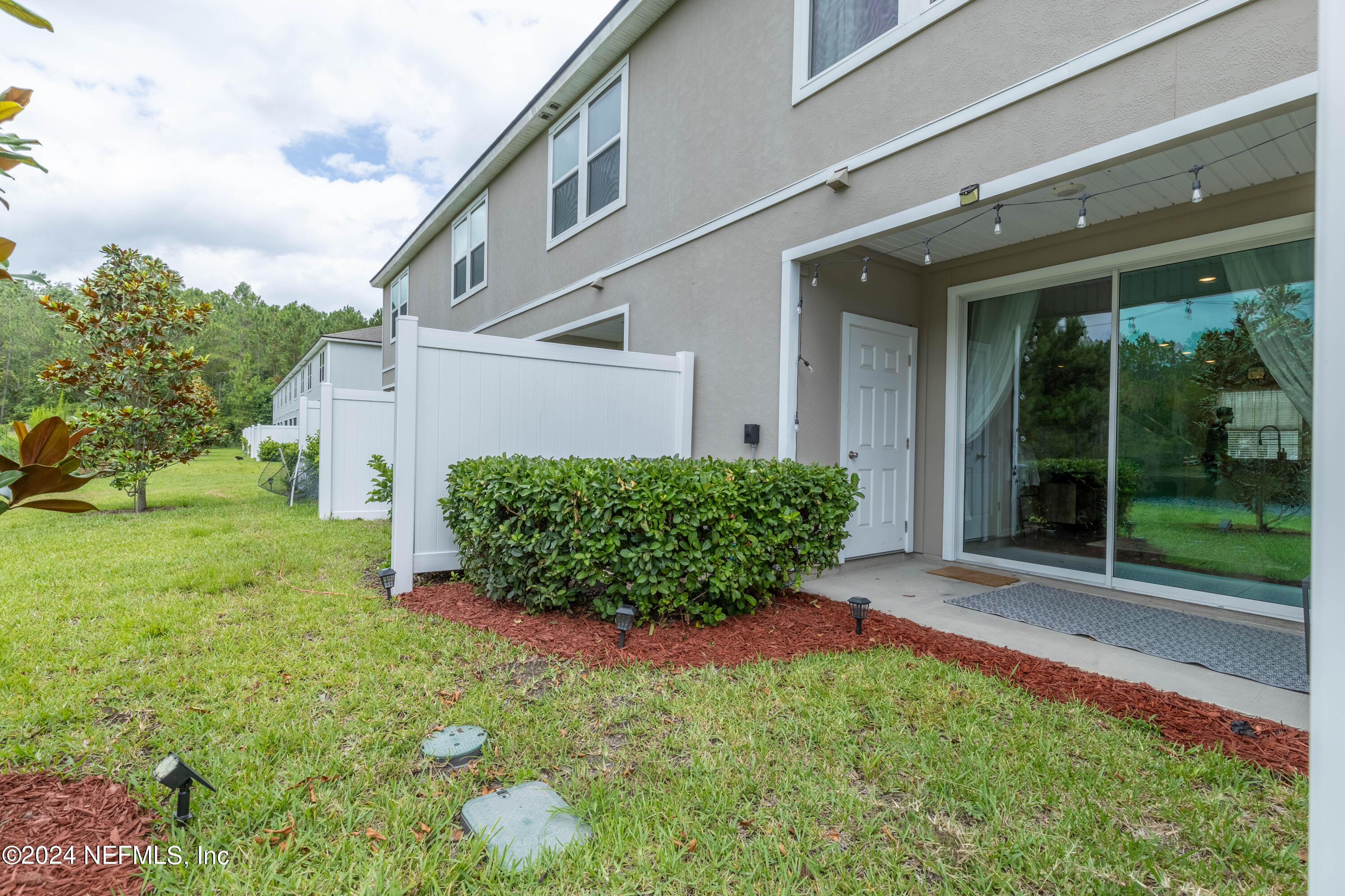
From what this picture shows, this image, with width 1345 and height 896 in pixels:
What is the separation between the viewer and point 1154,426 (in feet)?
15.1

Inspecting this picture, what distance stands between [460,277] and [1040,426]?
10.1 m

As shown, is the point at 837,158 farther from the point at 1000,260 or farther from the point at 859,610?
the point at 859,610

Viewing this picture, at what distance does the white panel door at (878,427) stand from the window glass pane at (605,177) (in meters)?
3.50

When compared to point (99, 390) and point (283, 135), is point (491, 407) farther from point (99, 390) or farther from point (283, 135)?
point (283, 135)

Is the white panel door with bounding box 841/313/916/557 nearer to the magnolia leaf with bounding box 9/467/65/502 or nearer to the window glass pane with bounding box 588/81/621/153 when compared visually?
the window glass pane with bounding box 588/81/621/153

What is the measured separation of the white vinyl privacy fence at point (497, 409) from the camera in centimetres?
463

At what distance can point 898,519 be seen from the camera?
19.3 ft

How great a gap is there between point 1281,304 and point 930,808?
416 cm

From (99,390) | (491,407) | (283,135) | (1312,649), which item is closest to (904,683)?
(1312,649)

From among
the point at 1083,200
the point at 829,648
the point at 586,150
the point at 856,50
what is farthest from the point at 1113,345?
the point at 586,150

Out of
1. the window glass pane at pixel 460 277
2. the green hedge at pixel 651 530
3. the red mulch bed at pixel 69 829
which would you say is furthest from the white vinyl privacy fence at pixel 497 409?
the window glass pane at pixel 460 277

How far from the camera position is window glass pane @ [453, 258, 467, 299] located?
1154cm

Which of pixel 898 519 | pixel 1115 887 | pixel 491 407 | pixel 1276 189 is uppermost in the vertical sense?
pixel 1276 189

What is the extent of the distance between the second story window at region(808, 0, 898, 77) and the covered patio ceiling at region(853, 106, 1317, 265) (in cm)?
140
